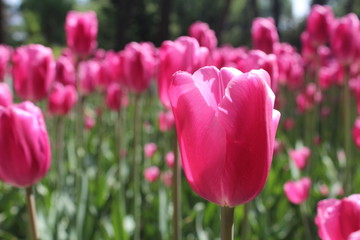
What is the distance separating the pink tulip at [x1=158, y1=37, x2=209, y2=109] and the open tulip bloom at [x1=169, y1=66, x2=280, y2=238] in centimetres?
48

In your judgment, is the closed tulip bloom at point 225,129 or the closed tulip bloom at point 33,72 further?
the closed tulip bloom at point 33,72

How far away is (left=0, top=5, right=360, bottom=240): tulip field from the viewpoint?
1.82ft

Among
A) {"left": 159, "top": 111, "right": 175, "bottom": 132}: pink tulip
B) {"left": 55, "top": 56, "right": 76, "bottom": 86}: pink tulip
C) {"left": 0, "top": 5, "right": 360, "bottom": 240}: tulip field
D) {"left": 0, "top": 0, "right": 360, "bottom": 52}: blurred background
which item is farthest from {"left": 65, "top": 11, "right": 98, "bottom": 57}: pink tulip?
{"left": 0, "top": 0, "right": 360, "bottom": 52}: blurred background

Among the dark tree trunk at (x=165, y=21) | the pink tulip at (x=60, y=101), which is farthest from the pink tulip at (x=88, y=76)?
the dark tree trunk at (x=165, y=21)

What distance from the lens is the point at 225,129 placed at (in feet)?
1.78

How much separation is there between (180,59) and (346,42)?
1.00 meters

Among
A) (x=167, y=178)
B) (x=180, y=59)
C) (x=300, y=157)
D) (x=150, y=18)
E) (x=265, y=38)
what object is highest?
(x=180, y=59)

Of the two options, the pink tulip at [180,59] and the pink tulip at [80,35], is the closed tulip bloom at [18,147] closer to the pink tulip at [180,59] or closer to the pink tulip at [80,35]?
the pink tulip at [180,59]

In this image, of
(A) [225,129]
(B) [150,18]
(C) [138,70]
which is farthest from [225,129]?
(B) [150,18]

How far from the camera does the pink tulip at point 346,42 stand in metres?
1.80

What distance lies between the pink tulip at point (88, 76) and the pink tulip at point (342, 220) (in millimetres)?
2438

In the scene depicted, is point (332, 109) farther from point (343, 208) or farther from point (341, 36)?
point (343, 208)

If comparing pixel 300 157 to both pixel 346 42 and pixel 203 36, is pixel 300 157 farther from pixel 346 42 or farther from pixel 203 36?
pixel 203 36

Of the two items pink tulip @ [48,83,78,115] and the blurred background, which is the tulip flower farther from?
the blurred background
